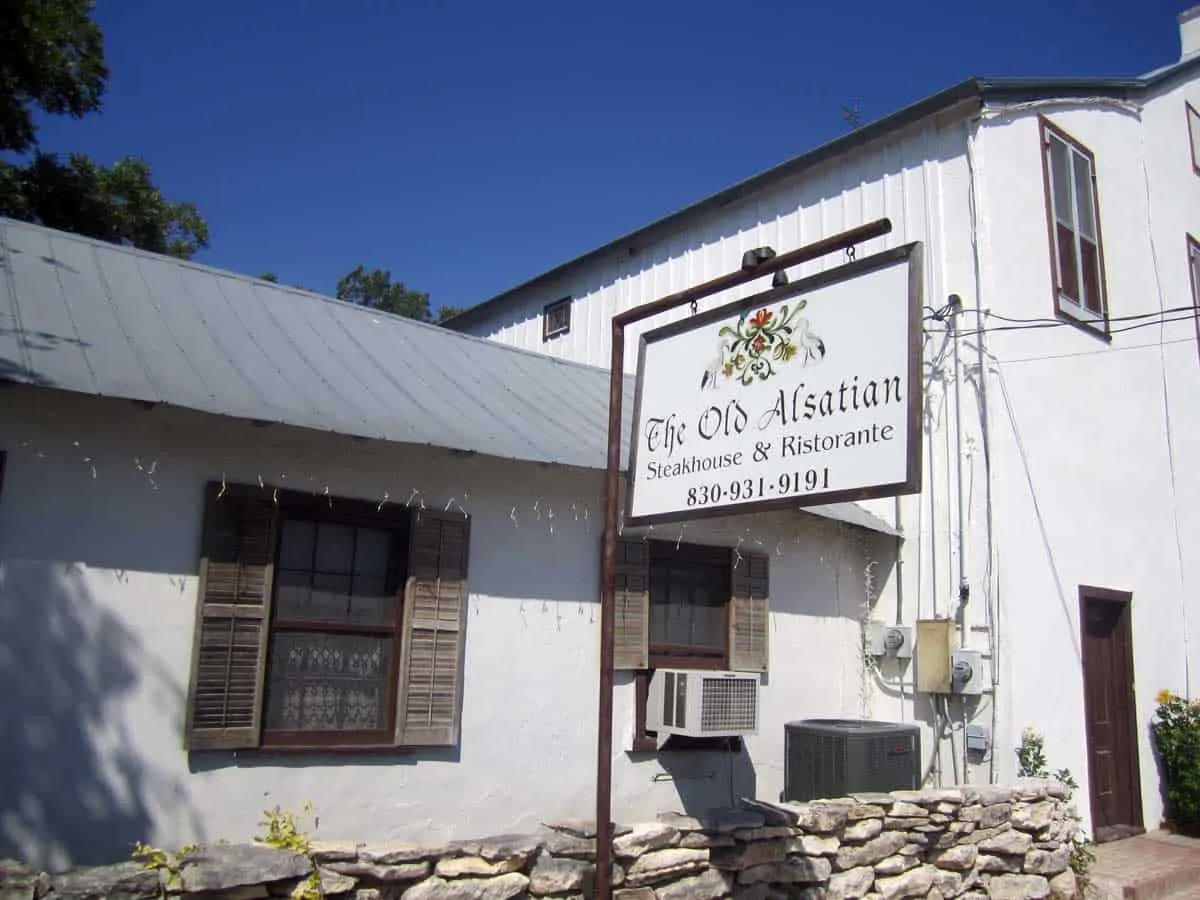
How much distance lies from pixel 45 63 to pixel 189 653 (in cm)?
1002

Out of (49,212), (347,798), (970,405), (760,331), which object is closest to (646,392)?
(760,331)

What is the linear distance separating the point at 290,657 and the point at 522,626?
1.59 meters

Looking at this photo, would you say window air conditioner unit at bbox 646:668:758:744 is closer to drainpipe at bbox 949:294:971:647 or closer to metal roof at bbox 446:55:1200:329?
drainpipe at bbox 949:294:971:647

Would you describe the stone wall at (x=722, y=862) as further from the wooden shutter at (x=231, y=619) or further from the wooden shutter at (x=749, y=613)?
the wooden shutter at (x=749, y=613)

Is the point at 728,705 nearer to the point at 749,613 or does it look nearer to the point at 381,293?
the point at 749,613

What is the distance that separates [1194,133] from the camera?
1232cm

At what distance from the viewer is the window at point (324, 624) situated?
5.82 metres

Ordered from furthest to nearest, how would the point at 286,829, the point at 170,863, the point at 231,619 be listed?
the point at 231,619 → the point at 286,829 → the point at 170,863

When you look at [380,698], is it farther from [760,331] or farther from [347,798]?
[760,331]

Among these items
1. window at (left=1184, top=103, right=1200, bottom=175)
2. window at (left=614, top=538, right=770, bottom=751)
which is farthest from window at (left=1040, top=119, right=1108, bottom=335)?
window at (left=614, top=538, right=770, bottom=751)

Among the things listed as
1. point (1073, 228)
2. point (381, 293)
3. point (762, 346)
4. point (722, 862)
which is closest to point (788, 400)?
point (762, 346)

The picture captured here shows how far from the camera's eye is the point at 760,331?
15.8 feet

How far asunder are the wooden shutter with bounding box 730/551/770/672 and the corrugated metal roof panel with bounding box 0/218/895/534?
145 centimetres

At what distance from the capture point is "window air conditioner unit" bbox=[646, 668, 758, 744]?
7.34 metres
